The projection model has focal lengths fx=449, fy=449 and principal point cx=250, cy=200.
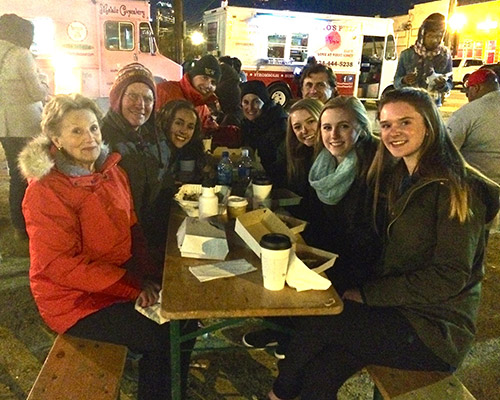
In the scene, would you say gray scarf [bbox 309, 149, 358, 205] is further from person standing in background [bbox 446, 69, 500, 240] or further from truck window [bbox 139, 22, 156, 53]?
truck window [bbox 139, 22, 156, 53]

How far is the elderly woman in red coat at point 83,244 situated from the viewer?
76.4 inches

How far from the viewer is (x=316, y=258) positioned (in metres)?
1.95

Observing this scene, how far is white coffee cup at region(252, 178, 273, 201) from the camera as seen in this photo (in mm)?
2611

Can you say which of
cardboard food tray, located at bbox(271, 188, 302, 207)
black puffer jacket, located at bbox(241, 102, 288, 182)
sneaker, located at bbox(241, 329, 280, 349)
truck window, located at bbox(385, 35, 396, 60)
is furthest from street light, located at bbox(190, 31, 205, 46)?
sneaker, located at bbox(241, 329, 280, 349)

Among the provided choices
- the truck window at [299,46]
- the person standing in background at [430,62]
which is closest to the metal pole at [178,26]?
the truck window at [299,46]

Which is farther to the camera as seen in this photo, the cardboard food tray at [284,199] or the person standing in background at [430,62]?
the person standing in background at [430,62]

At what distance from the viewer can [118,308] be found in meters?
2.09

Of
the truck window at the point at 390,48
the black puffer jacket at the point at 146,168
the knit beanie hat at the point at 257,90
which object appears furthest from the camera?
the truck window at the point at 390,48

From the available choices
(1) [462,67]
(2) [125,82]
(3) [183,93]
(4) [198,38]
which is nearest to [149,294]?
(2) [125,82]

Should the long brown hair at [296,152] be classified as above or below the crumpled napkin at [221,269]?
above

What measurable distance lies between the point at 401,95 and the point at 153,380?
1774 mm

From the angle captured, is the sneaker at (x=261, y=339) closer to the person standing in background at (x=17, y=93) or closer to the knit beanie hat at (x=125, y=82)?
the knit beanie hat at (x=125, y=82)

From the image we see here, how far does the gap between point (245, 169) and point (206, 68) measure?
170 centimetres

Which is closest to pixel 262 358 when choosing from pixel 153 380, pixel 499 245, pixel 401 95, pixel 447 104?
pixel 153 380
